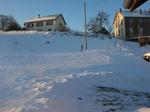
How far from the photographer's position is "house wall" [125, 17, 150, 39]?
71.1 metres

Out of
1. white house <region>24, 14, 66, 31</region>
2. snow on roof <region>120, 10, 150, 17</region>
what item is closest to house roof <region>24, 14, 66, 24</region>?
white house <region>24, 14, 66, 31</region>

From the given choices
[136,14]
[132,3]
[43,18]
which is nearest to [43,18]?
[43,18]

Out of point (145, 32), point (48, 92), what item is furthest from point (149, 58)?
point (145, 32)

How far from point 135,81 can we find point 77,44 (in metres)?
32.2

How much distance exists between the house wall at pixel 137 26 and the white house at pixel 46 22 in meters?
22.7

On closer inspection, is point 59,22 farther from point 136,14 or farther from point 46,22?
point 136,14

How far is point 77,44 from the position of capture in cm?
4875

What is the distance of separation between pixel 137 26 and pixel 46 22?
28244mm

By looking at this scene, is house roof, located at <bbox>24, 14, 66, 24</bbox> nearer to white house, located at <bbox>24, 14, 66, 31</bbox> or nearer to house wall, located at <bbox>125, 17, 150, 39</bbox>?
white house, located at <bbox>24, 14, 66, 31</bbox>

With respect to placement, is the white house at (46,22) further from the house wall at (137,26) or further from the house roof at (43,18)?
the house wall at (137,26)

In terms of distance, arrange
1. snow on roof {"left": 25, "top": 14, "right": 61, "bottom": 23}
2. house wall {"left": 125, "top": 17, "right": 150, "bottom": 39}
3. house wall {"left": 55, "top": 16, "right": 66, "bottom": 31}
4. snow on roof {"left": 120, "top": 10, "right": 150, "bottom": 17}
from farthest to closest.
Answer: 1. house wall {"left": 55, "top": 16, "right": 66, "bottom": 31}
2. snow on roof {"left": 25, "top": 14, "right": 61, "bottom": 23}
3. snow on roof {"left": 120, "top": 10, "right": 150, "bottom": 17}
4. house wall {"left": 125, "top": 17, "right": 150, "bottom": 39}

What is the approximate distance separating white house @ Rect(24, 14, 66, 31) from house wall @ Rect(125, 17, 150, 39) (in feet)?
74.5

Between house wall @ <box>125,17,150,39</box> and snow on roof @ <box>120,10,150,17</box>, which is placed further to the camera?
snow on roof @ <box>120,10,150,17</box>

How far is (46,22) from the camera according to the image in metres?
90.3
